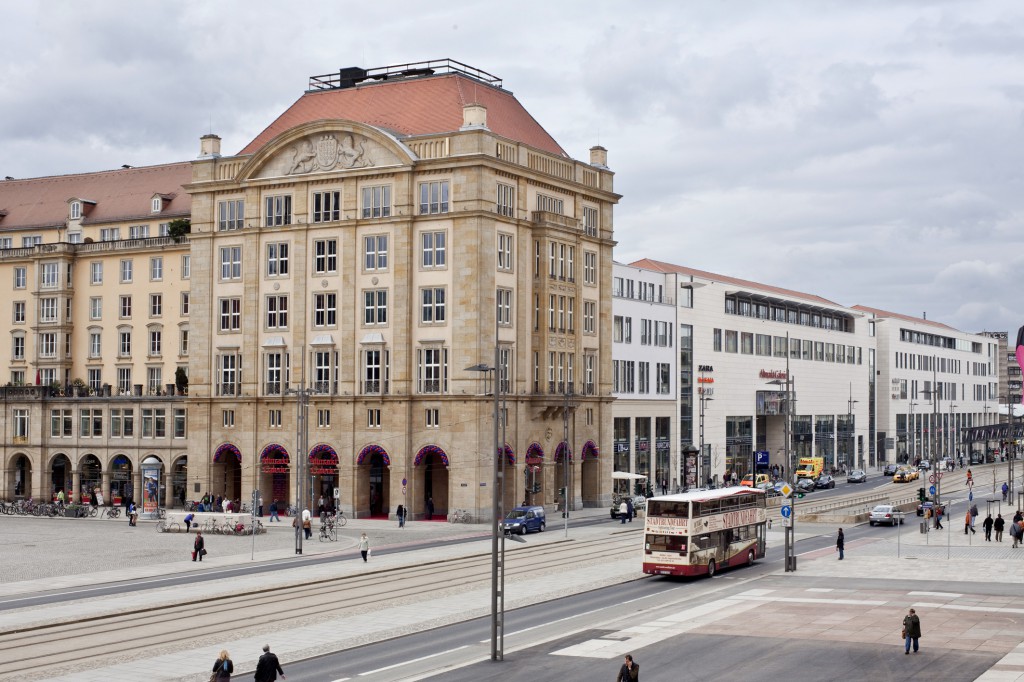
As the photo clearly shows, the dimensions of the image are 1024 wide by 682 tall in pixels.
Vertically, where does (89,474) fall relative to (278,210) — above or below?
below

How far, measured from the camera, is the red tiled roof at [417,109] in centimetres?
9106

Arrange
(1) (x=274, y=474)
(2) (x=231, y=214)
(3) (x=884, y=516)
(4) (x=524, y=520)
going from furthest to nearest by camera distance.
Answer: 1. (2) (x=231, y=214)
2. (1) (x=274, y=474)
3. (3) (x=884, y=516)
4. (4) (x=524, y=520)

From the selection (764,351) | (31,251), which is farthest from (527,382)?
(764,351)

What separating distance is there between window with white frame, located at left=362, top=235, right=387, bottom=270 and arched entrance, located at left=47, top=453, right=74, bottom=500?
35060 mm

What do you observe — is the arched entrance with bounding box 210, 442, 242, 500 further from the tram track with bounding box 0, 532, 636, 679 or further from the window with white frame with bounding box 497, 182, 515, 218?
the tram track with bounding box 0, 532, 636, 679

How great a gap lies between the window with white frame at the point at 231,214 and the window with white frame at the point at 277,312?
652cm

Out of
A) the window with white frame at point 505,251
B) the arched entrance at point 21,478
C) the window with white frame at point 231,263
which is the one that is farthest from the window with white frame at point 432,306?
the arched entrance at point 21,478

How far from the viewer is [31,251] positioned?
11150 cm

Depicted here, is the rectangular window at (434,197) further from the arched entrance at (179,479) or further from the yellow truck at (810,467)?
the yellow truck at (810,467)

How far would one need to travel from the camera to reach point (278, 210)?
305 ft

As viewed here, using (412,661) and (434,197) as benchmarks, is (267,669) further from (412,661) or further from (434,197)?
(434,197)

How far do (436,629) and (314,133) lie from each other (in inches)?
2184

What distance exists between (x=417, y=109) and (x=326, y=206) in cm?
971

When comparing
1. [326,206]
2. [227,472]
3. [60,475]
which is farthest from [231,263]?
[60,475]
